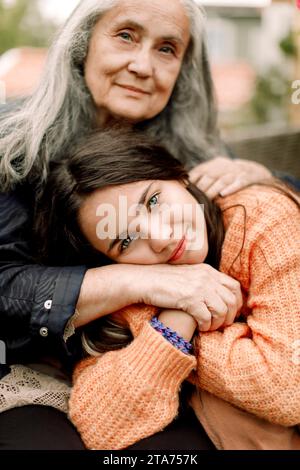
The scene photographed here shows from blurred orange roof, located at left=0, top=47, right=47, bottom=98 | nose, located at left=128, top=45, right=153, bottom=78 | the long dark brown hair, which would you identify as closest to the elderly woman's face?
nose, located at left=128, top=45, right=153, bottom=78

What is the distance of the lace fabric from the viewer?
1.59m

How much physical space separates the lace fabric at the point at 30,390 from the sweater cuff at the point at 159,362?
0.91 feet

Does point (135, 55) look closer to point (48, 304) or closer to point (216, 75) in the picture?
point (48, 304)

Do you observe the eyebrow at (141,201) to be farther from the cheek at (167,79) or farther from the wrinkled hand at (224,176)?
the cheek at (167,79)

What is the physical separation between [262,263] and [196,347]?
11.4 inches

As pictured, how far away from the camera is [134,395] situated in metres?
1.44

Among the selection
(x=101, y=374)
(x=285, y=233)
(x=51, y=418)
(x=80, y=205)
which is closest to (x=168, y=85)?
(x=80, y=205)

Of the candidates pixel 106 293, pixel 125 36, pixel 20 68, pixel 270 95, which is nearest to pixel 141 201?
pixel 106 293

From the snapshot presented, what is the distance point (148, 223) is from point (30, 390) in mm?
587

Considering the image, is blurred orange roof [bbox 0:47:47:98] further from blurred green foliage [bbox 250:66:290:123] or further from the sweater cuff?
the sweater cuff

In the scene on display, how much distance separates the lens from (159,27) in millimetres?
1835

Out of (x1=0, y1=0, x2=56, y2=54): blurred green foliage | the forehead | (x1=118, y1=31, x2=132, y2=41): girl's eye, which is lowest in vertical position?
(x1=0, y1=0, x2=56, y2=54): blurred green foliage

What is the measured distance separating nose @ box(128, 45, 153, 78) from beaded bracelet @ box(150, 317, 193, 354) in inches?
33.3

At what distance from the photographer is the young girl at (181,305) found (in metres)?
1.45
